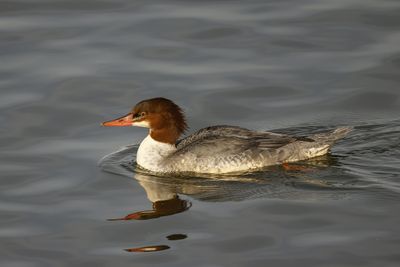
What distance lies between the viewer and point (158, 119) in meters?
13.1

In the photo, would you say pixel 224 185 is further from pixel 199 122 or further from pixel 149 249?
pixel 199 122

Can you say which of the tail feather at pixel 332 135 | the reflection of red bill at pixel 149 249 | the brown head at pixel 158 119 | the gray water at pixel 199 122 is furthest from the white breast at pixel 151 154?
the reflection of red bill at pixel 149 249

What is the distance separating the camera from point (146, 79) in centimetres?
1569

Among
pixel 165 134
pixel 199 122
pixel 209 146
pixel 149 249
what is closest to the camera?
pixel 149 249

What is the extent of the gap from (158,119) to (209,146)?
2.72 feet

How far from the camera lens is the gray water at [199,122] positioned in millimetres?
10320

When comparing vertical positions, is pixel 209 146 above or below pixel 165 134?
below

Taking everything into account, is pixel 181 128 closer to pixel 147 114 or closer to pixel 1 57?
pixel 147 114

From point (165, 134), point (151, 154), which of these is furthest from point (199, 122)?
point (151, 154)

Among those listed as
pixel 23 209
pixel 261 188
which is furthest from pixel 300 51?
pixel 23 209

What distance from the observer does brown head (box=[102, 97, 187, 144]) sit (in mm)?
12977

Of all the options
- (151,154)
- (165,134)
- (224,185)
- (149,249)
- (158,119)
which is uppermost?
(158,119)

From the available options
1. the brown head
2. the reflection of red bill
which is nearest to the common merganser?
the brown head

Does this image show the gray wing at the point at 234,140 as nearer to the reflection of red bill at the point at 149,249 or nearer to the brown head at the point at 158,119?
the brown head at the point at 158,119
